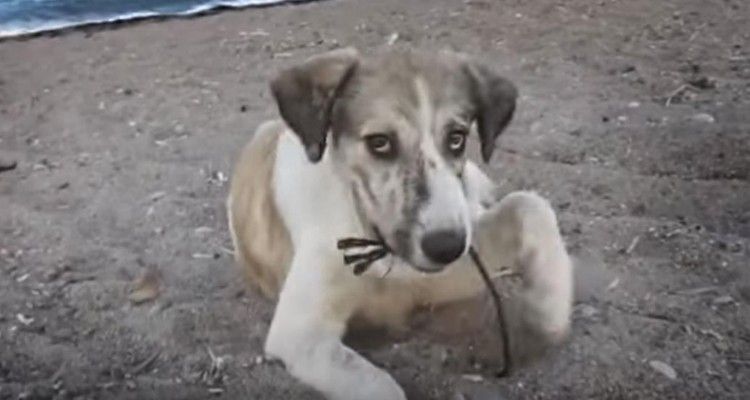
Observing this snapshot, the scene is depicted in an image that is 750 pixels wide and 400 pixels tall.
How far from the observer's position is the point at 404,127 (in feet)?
6.82

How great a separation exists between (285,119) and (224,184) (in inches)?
39.6

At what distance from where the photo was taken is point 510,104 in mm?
2268

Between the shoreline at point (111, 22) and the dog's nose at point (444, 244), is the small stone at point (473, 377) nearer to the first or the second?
the dog's nose at point (444, 244)

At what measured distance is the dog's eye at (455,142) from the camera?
2.10 metres

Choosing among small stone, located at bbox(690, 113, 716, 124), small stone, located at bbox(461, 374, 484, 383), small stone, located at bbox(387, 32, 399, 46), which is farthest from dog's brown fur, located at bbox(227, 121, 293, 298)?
small stone, located at bbox(387, 32, 399, 46)

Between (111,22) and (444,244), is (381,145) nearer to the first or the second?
(444,244)

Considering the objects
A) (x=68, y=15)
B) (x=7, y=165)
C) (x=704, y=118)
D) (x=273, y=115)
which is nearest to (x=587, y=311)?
(x=704, y=118)

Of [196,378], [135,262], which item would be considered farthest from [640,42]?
[196,378]

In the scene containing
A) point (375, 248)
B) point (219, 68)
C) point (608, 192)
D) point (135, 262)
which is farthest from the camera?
point (219, 68)

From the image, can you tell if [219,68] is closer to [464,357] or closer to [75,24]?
[75,24]

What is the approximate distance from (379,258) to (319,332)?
15cm

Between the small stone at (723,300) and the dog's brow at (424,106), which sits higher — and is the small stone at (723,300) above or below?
below

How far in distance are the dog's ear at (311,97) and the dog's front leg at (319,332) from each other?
0.19 meters

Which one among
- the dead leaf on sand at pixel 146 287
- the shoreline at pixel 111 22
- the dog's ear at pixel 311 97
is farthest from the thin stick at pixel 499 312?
the shoreline at pixel 111 22
